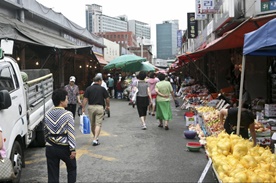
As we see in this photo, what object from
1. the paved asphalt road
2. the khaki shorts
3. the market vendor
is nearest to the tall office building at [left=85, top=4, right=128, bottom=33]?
the paved asphalt road

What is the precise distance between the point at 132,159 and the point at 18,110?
2758 mm

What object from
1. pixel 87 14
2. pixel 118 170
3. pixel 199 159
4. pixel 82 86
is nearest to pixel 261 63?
pixel 199 159

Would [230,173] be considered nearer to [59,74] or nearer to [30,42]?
[30,42]

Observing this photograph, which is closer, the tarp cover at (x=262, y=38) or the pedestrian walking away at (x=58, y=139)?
the tarp cover at (x=262, y=38)

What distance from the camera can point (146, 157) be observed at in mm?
7457

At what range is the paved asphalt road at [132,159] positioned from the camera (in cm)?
610

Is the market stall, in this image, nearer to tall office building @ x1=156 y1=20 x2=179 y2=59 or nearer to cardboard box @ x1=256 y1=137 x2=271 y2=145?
cardboard box @ x1=256 y1=137 x2=271 y2=145

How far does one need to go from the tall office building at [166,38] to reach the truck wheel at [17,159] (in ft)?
547

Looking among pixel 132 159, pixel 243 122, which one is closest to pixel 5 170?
pixel 132 159

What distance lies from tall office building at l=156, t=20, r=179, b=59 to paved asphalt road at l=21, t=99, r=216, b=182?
162518 millimetres

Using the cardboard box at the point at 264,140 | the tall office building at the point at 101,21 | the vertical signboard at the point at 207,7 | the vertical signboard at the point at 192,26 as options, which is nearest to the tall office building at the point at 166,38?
the tall office building at the point at 101,21

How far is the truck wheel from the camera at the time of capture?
17.6 ft

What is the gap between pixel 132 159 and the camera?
7.32 meters

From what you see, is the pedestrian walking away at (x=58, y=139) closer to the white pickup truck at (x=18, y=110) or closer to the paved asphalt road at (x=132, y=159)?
the white pickup truck at (x=18, y=110)
